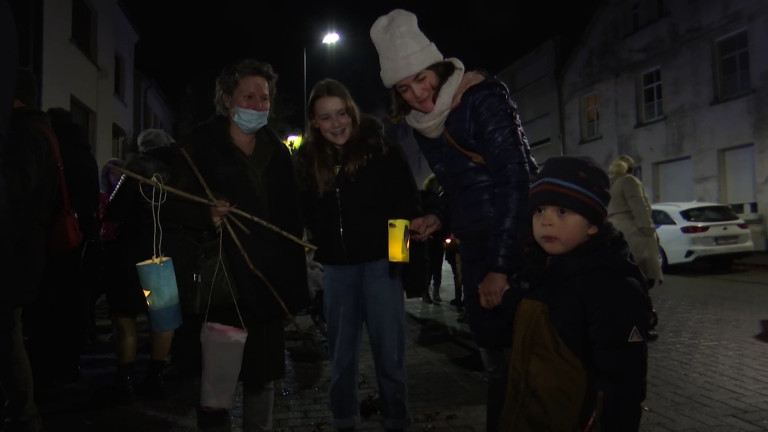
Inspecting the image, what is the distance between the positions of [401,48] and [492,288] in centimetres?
125

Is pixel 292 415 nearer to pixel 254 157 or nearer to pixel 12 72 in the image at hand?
pixel 254 157

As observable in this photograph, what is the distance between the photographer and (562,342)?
2.11 meters

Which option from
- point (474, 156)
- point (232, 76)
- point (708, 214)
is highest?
point (232, 76)

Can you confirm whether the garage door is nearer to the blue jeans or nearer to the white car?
the white car

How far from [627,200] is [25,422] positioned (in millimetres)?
6058

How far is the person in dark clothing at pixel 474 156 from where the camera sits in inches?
102

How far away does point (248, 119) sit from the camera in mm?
2982

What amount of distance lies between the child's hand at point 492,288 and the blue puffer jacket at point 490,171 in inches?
1.4

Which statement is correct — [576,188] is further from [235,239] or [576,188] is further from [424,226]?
[235,239]

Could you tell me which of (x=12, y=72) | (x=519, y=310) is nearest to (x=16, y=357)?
(x=12, y=72)

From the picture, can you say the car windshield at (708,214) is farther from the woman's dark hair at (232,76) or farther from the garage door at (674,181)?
the woman's dark hair at (232,76)

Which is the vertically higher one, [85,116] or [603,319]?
[85,116]

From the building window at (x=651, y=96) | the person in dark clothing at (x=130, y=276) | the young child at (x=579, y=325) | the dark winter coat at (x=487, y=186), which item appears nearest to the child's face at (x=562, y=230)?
the young child at (x=579, y=325)

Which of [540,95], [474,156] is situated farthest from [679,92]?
[474,156]
